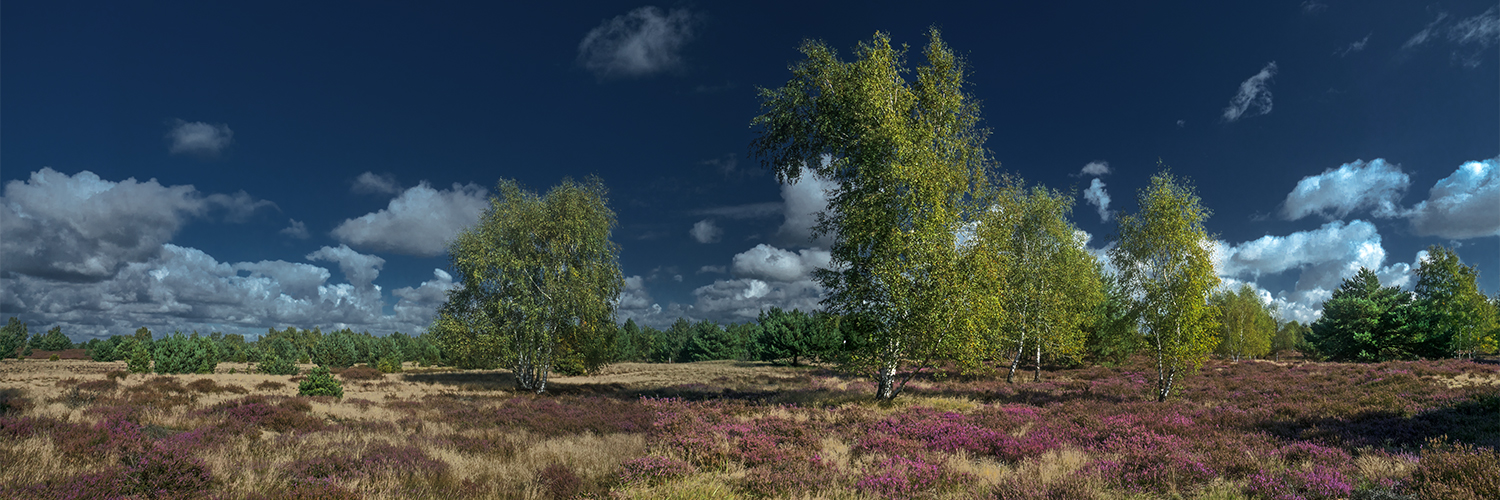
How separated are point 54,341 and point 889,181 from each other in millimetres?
147575

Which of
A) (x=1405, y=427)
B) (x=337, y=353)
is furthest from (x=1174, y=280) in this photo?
(x=337, y=353)

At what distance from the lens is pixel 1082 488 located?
7.63 meters

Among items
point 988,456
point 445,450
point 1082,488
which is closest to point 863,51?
point 988,456

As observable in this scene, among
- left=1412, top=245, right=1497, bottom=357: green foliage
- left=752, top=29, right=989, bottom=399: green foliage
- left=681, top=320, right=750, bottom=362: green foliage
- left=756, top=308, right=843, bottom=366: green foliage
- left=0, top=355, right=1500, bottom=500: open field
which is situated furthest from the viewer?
left=681, top=320, right=750, bottom=362: green foliage

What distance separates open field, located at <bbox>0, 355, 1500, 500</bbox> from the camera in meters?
7.61

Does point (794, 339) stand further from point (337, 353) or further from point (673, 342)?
point (337, 353)

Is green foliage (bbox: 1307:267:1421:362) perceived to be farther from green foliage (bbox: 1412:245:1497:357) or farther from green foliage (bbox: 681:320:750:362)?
green foliage (bbox: 681:320:750:362)

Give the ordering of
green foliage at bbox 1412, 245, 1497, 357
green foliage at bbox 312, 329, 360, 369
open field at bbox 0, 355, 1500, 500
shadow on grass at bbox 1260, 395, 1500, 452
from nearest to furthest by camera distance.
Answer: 1. open field at bbox 0, 355, 1500, 500
2. shadow on grass at bbox 1260, 395, 1500, 452
3. green foliage at bbox 1412, 245, 1497, 357
4. green foliage at bbox 312, 329, 360, 369

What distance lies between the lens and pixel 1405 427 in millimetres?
11938

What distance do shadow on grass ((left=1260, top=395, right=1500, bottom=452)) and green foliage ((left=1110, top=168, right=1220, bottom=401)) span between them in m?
5.93

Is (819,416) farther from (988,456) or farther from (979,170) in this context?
(979,170)

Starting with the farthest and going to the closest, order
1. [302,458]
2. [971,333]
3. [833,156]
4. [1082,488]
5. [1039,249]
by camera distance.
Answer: [1039,249]
[833,156]
[971,333]
[302,458]
[1082,488]

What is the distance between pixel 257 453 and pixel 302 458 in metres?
1.94

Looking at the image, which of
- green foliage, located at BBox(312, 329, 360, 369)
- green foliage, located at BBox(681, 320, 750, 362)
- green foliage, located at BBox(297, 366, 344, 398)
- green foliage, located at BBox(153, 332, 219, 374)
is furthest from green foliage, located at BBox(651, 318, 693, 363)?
green foliage, located at BBox(297, 366, 344, 398)
